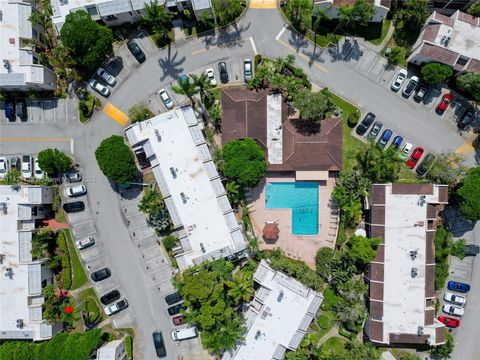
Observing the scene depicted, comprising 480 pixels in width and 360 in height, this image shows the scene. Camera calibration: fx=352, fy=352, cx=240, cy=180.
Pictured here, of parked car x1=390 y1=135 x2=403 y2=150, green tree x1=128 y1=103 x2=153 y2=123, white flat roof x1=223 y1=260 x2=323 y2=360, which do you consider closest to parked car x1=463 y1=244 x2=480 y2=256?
parked car x1=390 y1=135 x2=403 y2=150

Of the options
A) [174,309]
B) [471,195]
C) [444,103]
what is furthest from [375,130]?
[174,309]

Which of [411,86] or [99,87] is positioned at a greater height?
[411,86]

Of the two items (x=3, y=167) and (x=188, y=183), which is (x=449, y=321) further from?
(x=3, y=167)

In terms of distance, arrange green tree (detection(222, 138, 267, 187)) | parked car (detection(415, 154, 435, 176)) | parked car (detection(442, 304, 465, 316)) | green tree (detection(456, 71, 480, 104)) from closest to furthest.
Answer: green tree (detection(456, 71, 480, 104))
green tree (detection(222, 138, 267, 187))
parked car (detection(415, 154, 435, 176))
parked car (detection(442, 304, 465, 316))

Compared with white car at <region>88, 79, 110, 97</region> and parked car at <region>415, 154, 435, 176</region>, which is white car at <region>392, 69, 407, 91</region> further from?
white car at <region>88, 79, 110, 97</region>

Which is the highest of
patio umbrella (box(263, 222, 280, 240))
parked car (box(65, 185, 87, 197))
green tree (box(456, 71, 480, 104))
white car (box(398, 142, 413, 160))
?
green tree (box(456, 71, 480, 104))

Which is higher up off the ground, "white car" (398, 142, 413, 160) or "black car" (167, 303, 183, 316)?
"white car" (398, 142, 413, 160)
